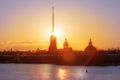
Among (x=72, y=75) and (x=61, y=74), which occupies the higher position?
(x=61, y=74)

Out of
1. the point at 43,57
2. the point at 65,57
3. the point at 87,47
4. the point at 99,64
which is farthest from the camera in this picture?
Result: the point at 87,47

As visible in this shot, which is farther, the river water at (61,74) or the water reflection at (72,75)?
the river water at (61,74)

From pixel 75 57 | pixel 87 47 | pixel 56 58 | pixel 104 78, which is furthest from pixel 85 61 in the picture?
pixel 104 78

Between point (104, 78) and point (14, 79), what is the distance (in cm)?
1475

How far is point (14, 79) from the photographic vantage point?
83.5 meters

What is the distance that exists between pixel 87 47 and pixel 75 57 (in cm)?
3757

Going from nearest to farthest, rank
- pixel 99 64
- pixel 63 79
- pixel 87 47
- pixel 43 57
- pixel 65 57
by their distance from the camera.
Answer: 1. pixel 63 79
2. pixel 99 64
3. pixel 65 57
4. pixel 43 57
5. pixel 87 47

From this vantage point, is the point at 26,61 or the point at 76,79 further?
the point at 26,61

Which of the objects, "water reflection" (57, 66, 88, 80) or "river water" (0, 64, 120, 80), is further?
"river water" (0, 64, 120, 80)

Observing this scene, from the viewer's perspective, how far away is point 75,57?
15262cm

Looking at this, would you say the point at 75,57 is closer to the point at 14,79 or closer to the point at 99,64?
the point at 99,64

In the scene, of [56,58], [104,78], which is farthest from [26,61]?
[104,78]

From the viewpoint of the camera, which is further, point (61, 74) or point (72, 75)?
point (61, 74)

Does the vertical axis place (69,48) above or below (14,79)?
above
